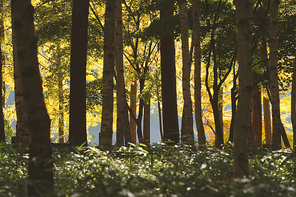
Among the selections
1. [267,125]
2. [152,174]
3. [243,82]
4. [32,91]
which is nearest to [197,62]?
[243,82]

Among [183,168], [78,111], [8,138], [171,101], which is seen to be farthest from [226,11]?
[8,138]

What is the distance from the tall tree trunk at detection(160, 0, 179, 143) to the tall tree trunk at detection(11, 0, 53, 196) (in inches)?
286

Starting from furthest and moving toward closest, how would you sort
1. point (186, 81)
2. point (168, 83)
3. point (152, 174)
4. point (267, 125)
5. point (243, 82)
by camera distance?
point (267, 125) < point (168, 83) < point (186, 81) < point (243, 82) < point (152, 174)

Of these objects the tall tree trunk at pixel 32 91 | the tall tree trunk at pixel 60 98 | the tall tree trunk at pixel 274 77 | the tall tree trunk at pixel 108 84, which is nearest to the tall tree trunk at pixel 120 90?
the tall tree trunk at pixel 108 84

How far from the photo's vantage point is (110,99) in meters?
5.41

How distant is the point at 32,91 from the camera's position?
9.70 ft

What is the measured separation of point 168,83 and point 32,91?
8.08 m

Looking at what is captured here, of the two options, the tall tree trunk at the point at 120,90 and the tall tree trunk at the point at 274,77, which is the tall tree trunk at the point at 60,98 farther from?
the tall tree trunk at the point at 274,77

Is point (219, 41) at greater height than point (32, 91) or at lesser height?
greater

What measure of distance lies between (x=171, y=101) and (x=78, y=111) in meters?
4.04

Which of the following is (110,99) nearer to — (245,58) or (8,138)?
(245,58)

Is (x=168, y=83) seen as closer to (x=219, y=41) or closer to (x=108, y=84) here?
(x=219, y=41)

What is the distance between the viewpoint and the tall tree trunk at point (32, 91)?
289 centimetres

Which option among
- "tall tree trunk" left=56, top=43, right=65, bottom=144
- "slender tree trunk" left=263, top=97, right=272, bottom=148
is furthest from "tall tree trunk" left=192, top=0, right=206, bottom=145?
"slender tree trunk" left=263, top=97, right=272, bottom=148
